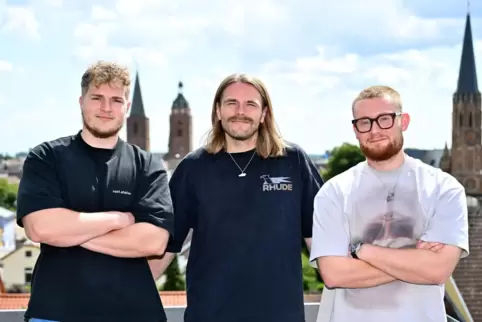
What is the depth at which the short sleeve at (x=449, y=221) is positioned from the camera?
8.68ft

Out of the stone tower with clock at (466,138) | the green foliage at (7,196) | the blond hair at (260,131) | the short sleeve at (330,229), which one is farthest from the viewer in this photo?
the stone tower with clock at (466,138)

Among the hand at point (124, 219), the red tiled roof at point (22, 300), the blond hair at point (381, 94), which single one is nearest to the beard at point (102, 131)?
the hand at point (124, 219)

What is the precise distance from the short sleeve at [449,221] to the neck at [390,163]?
0.20 metres

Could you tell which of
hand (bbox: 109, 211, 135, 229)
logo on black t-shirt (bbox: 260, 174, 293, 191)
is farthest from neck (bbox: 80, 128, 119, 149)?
logo on black t-shirt (bbox: 260, 174, 293, 191)

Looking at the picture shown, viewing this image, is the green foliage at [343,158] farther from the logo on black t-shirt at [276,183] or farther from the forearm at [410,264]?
the forearm at [410,264]

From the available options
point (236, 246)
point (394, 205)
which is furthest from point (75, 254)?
point (394, 205)

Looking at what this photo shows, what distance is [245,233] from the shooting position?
3.02 m

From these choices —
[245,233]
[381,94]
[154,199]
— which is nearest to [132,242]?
[154,199]

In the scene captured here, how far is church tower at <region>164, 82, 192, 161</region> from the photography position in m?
95.1

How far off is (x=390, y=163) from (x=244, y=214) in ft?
2.23

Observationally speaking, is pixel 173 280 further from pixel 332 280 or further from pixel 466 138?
pixel 466 138

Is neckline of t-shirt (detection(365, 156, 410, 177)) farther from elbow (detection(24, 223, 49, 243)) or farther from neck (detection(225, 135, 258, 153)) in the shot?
elbow (detection(24, 223, 49, 243))

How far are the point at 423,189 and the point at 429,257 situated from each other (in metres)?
0.27

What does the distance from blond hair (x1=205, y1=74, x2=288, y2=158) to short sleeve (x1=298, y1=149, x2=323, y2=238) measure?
0.14m
